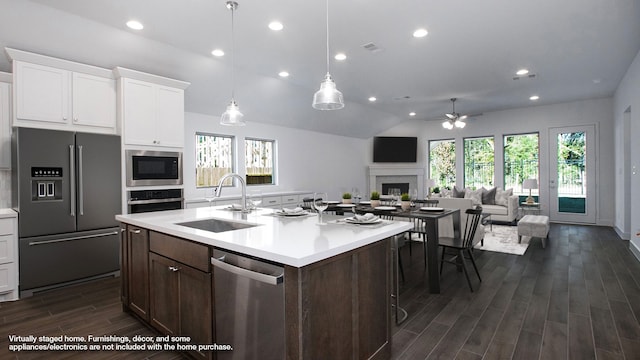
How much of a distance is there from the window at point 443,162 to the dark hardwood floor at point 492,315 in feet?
17.5

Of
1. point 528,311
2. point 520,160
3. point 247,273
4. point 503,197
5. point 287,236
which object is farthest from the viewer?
point 520,160

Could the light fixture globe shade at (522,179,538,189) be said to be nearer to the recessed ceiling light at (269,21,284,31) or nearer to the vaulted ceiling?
the vaulted ceiling

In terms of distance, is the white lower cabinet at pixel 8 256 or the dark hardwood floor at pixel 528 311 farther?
the white lower cabinet at pixel 8 256

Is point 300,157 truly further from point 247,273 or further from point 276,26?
point 247,273

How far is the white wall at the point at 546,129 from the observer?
7.16 metres

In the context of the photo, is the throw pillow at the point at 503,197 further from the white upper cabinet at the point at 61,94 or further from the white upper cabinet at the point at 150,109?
the white upper cabinet at the point at 61,94

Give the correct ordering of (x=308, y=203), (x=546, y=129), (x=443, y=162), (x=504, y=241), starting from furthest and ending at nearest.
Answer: (x=443, y=162) → (x=546, y=129) → (x=504, y=241) → (x=308, y=203)

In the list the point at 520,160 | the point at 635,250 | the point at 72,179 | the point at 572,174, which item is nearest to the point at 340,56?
the point at 72,179

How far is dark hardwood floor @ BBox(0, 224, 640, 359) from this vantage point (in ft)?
7.42

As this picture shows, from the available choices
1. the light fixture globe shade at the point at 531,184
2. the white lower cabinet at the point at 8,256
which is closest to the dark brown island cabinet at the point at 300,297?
the white lower cabinet at the point at 8,256

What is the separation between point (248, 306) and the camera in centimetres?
166

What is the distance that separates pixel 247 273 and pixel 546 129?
879 cm

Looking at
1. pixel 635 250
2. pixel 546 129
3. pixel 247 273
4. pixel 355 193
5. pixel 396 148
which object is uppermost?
pixel 546 129

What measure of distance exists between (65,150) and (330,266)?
355 centimetres
